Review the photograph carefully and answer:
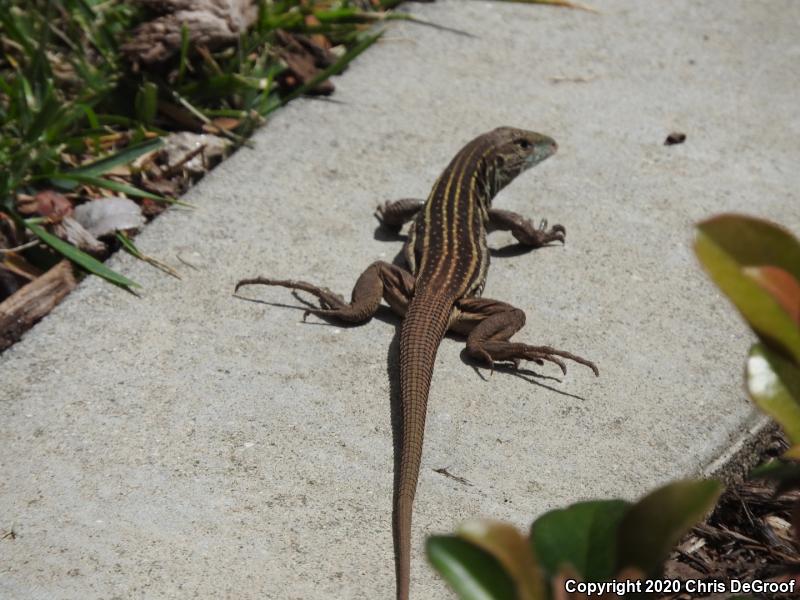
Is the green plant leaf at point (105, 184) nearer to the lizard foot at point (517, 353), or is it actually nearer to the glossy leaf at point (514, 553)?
the lizard foot at point (517, 353)

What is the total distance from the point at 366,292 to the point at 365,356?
296mm

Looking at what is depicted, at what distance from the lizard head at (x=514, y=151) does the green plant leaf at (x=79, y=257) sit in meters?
1.76

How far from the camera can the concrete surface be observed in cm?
295

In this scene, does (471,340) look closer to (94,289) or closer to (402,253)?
(402,253)

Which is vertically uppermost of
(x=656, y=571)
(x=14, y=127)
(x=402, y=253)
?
(x=656, y=571)

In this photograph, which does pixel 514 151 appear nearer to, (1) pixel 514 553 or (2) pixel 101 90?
(2) pixel 101 90

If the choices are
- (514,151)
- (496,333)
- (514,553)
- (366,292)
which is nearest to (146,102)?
(366,292)

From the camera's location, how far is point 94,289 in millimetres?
3916

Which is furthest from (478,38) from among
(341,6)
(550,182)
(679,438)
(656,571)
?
(656,571)

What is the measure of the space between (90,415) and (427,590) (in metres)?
1.30

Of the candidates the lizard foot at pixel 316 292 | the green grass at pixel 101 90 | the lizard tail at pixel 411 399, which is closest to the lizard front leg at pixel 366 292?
the lizard foot at pixel 316 292

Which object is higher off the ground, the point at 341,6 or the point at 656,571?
the point at 656,571

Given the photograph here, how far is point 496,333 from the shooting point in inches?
150

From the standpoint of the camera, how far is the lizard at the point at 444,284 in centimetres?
329
